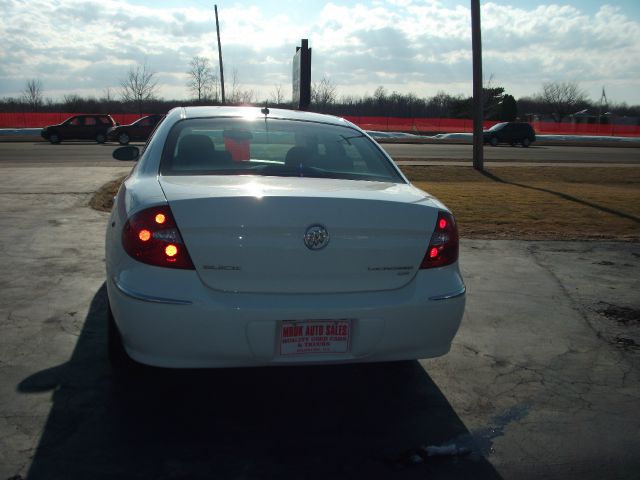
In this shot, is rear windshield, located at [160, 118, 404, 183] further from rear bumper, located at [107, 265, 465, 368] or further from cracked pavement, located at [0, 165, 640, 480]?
cracked pavement, located at [0, 165, 640, 480]

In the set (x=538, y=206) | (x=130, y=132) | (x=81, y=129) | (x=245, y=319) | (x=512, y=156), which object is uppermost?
(x=81, y=129)

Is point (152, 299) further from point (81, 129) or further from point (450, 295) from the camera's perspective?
point (81, 129)

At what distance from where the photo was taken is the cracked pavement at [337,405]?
2.97 meters

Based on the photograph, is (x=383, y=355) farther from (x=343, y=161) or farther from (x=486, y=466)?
(x=343, y=161)

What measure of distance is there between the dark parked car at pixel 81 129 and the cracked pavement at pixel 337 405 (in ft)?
95.1

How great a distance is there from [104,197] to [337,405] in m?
8.20

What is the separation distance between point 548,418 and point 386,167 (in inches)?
68.8

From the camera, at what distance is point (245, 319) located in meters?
3.01

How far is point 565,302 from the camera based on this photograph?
18.6 ft

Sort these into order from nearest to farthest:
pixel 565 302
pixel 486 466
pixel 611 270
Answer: pixel 486 466 < pixel 565 302 < pixel 611 270

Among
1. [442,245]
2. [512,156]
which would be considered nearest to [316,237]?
[442,245]

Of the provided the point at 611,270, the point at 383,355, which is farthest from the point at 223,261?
the point at 611,270

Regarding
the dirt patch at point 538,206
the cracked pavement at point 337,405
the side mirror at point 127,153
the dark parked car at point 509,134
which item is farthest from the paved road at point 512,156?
the cracked pavement at point 337,405

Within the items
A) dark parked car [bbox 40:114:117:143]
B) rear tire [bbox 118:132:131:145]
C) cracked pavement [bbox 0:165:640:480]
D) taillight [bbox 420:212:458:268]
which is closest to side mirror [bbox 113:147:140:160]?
cracked pavement [bbox 0:165:640:480]
